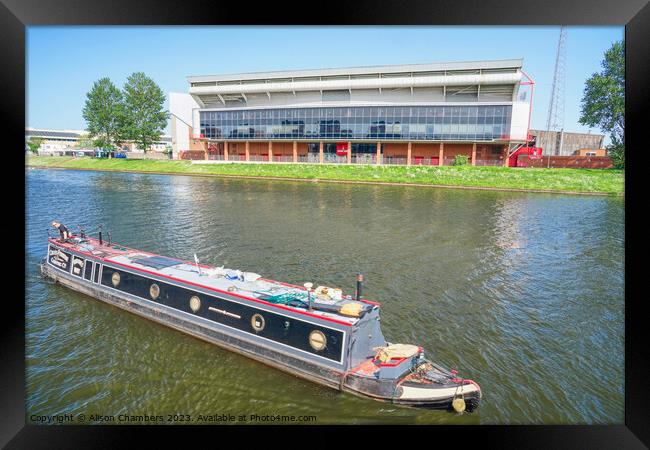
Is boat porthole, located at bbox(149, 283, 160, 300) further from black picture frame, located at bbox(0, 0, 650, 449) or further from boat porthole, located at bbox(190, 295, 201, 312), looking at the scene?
black picture frame, located at bbox(0, 0, 650, 449)

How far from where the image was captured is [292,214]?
110ft

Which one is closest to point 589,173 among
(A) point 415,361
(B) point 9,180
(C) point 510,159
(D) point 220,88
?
(C) point 510,159

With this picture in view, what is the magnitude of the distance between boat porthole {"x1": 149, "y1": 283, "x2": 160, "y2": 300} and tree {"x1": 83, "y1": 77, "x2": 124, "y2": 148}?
76.4 m

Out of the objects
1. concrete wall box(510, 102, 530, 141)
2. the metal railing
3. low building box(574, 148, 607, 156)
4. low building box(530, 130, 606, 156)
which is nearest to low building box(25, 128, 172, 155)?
the metal railing

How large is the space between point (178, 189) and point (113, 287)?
35.3m

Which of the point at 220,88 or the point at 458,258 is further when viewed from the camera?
the point at 220,88

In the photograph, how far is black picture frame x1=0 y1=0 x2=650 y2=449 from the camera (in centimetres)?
530

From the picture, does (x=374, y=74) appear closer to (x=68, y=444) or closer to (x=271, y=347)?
(x=271, y=347)

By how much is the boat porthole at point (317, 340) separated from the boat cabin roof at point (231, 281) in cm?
50

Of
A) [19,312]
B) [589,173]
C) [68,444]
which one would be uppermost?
[589,173]

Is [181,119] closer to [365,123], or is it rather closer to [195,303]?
[365,123]

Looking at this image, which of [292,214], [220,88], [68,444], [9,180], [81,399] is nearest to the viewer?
[68,444]

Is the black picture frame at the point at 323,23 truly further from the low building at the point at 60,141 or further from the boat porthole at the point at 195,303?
the low building at the point at 60,141

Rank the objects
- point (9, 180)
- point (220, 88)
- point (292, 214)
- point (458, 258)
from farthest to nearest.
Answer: point (220, 88), point (292, 214), point (458, 258), point (9, 180)
